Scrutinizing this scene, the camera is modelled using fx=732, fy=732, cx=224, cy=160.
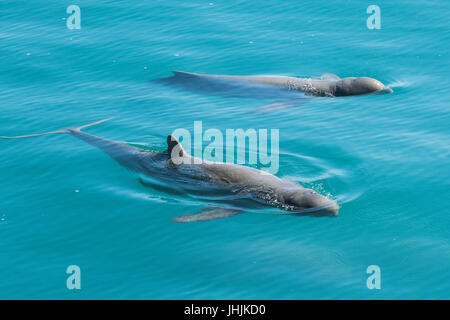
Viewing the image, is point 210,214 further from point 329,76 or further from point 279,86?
point 329,76

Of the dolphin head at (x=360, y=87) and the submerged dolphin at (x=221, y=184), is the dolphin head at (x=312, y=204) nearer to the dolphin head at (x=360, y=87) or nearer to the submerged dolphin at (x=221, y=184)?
the submerged dolphin at (x=221, y=184)

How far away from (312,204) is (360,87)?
843 centimetres

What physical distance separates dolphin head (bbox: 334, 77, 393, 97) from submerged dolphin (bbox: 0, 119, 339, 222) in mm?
7215

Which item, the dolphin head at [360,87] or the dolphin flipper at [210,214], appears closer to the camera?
the dolphin flipper at [210,214]

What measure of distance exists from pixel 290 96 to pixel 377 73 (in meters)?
3.49

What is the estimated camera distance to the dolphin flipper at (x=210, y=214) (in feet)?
51.5

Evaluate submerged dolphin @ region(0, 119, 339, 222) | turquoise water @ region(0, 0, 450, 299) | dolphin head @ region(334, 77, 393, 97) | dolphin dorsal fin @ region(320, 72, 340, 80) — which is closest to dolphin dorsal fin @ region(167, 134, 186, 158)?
submerged dolphin @ region(0, 119, 339, 222)

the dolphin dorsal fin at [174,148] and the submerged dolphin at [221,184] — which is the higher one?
the dolphin dorsal fin at [174,148]

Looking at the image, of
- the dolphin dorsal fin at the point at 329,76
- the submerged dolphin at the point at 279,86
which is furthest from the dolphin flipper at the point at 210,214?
the dolphin dorsal fin at the point at 329,76

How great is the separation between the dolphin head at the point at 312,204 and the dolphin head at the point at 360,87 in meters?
7.92

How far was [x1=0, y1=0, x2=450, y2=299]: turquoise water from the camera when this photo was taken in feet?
46.5

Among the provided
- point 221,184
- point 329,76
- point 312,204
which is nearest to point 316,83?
point 329,76

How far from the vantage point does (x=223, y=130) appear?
20.6 metres
